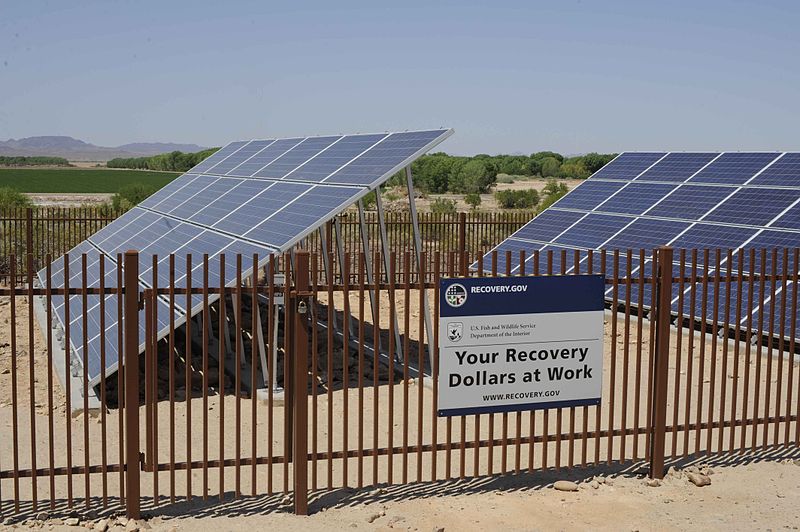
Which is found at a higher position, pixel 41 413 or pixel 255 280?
pixel 255 280

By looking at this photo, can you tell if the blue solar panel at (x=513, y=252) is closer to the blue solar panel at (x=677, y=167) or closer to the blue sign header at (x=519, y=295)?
the blue solar panel at (x=677, y=167)

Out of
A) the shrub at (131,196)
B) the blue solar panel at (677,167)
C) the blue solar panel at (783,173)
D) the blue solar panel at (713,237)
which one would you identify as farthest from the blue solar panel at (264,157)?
the shrub at (131,196)

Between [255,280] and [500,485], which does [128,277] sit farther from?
[500,485]

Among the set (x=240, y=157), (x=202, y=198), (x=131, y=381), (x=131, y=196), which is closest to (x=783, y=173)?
(x=202, y=198)

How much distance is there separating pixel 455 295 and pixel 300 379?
1418 millimetres

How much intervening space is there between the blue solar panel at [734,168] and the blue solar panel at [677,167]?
0.30m

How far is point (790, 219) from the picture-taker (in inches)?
659

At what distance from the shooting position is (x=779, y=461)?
9352mm

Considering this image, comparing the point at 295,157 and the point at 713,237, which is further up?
Answer: the point at 295,157

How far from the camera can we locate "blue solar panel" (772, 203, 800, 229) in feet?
54.2

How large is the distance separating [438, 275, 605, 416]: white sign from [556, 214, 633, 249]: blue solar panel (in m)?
10.4

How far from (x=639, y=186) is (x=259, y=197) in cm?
913

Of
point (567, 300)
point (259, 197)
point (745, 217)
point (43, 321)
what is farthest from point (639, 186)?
point (567, 300)

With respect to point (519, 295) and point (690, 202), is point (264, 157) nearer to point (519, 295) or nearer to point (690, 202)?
point (690, 202)
